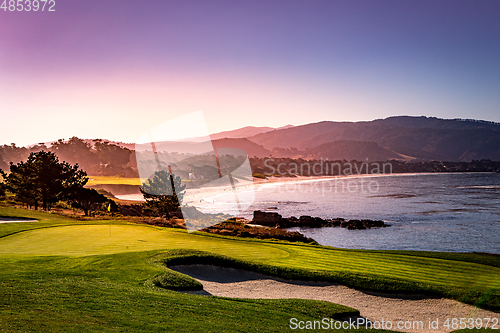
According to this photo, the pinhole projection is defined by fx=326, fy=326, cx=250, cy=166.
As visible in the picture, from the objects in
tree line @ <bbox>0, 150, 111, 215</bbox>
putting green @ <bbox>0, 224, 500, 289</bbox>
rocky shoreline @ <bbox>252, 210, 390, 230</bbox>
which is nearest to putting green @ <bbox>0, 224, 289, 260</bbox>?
putting green @ <bbox>0, 224, 500, 289</bbox>

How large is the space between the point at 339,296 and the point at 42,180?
124ft

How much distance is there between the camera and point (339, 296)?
30.9ft

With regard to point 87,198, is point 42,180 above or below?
above

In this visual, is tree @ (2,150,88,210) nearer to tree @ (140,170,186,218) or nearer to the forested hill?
tree @ (140,170,186,218)

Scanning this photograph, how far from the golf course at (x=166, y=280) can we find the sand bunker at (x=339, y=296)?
0.81 ft

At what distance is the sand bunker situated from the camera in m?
8.23

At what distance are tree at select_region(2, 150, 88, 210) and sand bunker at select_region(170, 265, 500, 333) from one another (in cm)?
3325

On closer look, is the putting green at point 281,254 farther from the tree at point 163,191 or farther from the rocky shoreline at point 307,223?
the rocky shoreline at point 307,223

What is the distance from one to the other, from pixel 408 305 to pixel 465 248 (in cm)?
1892

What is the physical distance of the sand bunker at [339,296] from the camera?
823 centimetres

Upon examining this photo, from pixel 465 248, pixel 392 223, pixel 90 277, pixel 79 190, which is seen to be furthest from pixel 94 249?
pixel 392 223

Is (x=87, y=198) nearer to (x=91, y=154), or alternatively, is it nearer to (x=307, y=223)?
(x=307, y=223)

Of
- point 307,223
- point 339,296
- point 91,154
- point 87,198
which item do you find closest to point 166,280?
point 339,296

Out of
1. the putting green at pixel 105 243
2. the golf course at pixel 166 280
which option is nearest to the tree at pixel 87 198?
the golf course at pixel 166 280
